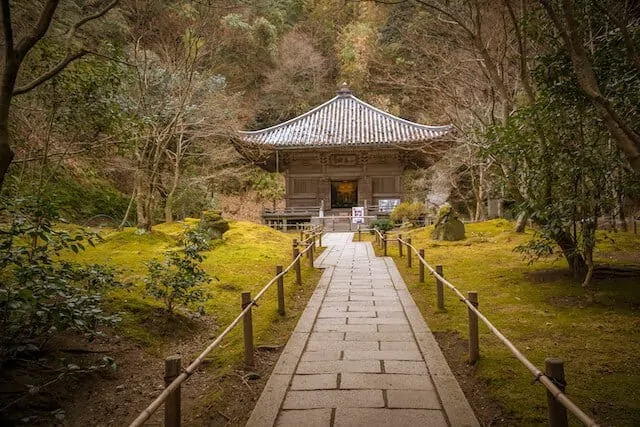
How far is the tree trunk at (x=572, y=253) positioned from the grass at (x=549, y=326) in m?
0.18

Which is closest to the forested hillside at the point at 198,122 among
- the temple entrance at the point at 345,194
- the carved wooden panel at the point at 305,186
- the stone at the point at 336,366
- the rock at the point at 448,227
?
the stone at the point at 336,366

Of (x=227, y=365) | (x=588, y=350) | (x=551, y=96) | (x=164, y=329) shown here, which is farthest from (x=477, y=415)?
(x=551, y=96)

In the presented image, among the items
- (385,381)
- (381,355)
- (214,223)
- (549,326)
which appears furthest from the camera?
(214,223)

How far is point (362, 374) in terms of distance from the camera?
385 centimetres

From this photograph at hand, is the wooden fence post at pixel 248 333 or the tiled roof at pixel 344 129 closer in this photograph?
the wooden fence post at pixel 248 333

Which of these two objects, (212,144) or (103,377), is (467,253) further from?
(212,144)

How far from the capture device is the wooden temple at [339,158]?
20531 mm

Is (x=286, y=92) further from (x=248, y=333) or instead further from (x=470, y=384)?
(x=470, y=384)

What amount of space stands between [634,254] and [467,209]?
53.2 feet

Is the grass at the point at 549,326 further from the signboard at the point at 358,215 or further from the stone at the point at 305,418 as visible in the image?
the signboard at the point at 358,215

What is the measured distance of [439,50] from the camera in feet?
47.3

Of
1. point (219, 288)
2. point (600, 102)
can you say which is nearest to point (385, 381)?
point (600, 102)

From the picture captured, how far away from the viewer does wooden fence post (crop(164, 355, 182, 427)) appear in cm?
248

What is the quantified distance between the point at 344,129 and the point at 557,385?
20.4m
